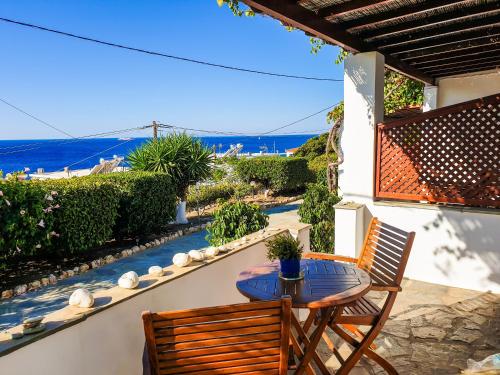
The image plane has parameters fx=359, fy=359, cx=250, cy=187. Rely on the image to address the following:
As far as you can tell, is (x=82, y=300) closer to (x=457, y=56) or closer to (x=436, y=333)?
(x=436, y=333)

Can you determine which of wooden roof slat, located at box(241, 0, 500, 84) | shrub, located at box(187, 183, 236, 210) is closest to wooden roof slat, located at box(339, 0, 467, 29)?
wooden roof slat, located at box(241, 0, 500, 84)

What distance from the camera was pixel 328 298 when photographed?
1.86m

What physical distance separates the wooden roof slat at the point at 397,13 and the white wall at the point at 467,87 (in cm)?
451

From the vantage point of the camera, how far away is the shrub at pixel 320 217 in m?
5.26

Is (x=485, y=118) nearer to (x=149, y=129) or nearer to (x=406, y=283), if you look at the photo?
(x=406, y=283)

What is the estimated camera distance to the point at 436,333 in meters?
2.95

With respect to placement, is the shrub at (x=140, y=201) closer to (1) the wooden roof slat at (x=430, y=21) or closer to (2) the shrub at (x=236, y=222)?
(2) the shrub at (x=236, y=222)

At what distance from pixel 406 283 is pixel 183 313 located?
3.53 metres

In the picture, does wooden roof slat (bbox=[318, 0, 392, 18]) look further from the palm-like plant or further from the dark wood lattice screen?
the palm-like plant

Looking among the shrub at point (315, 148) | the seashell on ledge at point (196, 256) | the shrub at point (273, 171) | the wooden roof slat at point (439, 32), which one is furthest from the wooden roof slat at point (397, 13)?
the shrub at point (315, 148)

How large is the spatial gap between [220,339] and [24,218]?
471 centimetres

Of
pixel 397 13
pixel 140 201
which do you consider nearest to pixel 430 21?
pixel 397 13

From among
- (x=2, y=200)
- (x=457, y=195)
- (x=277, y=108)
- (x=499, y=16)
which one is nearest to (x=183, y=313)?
(x=457, y=195)

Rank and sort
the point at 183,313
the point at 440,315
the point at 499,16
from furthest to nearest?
the point at 499,16
the point at 440,315
the point at 183,313
